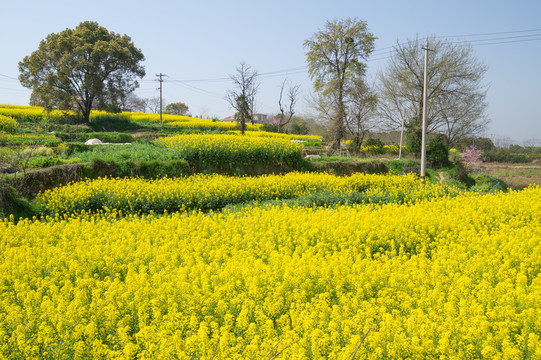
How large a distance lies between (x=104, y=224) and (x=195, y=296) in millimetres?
4634

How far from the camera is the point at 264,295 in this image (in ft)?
15.0

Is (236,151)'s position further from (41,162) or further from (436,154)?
(436,154)

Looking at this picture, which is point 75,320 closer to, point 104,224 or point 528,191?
point 104,224

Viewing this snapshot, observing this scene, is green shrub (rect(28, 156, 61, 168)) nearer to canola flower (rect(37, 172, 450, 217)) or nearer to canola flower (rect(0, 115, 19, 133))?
canola flower (rect(37, 172, 450, 217))

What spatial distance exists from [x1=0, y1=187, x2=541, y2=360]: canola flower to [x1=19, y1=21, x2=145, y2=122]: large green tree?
86.7 feet

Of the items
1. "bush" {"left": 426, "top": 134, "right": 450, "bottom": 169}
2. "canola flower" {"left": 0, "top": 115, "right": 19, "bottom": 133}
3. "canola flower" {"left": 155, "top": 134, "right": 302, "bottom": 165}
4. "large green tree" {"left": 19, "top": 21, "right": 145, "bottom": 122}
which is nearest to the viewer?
"canola flower" {"left": 155, "top": 134, "right": 302, "bottom": 165}

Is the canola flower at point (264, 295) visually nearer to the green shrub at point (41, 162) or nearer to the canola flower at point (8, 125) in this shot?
the green shrub at point (41, 162)

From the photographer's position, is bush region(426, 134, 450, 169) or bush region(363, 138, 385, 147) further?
bush region(363, 138, 385, 147)

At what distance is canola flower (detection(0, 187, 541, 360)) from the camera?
3445mm

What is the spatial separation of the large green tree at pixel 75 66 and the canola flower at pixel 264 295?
2644cm

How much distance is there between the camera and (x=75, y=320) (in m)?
4.03

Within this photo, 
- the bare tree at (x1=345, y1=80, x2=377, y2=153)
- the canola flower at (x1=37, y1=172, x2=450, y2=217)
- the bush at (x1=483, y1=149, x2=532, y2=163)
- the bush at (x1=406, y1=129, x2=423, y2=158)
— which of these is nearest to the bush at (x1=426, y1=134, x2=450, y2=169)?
the bush at (x1=406, y1=129, x2=423, y2=158)

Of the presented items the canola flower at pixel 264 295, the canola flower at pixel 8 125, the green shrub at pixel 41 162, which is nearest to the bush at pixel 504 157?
the canola flower at pixel 264 295

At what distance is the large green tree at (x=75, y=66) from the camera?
2997 cm
